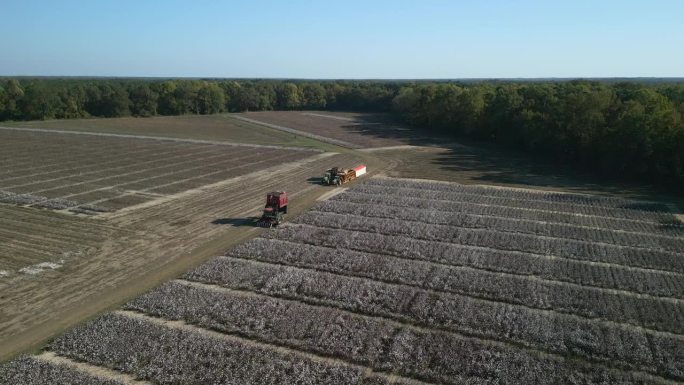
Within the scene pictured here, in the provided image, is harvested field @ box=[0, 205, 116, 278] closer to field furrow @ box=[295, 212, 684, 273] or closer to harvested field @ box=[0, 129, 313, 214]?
harvested field @ box=[0, 129, 313, 214]

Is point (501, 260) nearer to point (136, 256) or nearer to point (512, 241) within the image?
point (512, 241)

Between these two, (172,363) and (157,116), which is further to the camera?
(157,116)

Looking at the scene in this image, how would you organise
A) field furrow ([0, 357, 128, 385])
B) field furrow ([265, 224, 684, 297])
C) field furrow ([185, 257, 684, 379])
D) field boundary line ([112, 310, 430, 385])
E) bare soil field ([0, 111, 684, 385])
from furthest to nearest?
field furrow ([265, 224, 684, 297])
field furrow ([185, 257, 684, 379])
field boundary line ([112, 310, 430, 385])
bare soil field ([0, 111, 684, 385])
field furrow ([0, 357, 128, 385])

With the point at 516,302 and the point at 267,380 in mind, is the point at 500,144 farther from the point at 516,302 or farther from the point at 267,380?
the point at 267,380

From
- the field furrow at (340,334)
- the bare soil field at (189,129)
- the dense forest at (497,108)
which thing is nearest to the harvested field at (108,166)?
the bare soil field at (189,129)

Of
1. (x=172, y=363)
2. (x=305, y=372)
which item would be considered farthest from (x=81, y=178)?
(x=305, y=372)

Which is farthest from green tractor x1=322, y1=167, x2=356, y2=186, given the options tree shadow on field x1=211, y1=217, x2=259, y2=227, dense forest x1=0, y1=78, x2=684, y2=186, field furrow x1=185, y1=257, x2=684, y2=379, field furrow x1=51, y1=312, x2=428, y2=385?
dense forest x1=0, y1=78, x2=684, y2=186

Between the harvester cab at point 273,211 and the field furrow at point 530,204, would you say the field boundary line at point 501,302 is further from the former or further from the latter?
the field furrow at point 530,204
